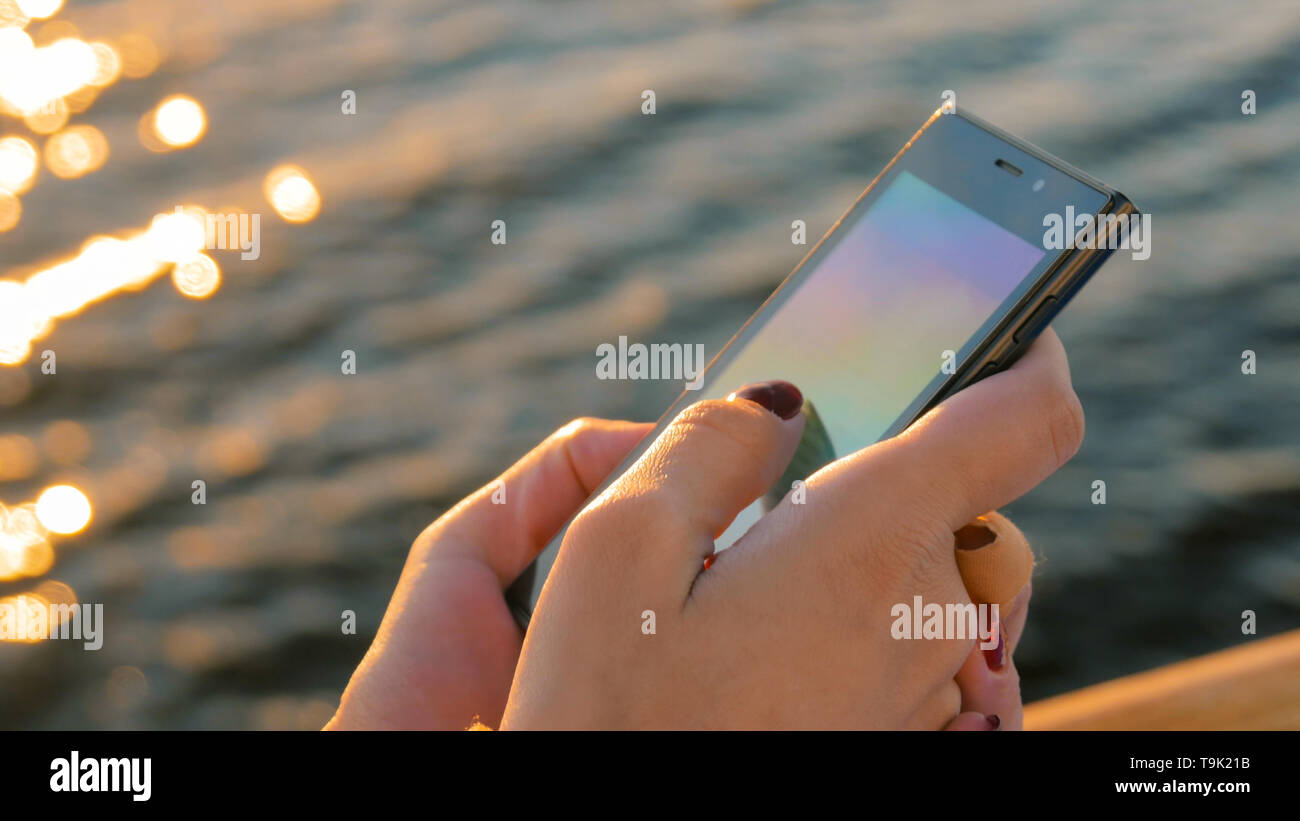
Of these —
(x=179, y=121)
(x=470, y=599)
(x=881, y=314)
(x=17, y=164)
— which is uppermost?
(x=179, y=121)

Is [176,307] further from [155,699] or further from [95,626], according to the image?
[155,699]

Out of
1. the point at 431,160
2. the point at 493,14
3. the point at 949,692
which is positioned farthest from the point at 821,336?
the point at 493,14

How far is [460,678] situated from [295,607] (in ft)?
3.30

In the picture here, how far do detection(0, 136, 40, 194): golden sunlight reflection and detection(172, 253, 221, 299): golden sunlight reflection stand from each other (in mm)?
559

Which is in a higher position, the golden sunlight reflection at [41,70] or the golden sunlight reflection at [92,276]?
the golden sunlight reflection at [41,70]

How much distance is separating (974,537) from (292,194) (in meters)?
2.18

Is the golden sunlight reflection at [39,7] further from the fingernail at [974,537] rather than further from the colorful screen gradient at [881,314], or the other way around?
the fingernail at [974,537]

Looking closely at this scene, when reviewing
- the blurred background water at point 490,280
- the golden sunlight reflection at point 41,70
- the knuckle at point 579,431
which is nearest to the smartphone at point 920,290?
the knuckle at point 579,431

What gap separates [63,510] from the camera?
215 cm

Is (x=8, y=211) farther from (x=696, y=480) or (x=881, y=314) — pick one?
(x=696, y=480)

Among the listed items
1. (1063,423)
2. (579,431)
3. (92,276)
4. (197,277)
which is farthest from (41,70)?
(1063,423)

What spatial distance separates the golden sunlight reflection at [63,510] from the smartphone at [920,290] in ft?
4.42

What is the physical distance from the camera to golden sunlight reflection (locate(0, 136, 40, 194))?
9.12 feet

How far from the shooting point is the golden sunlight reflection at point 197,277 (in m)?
2.49
